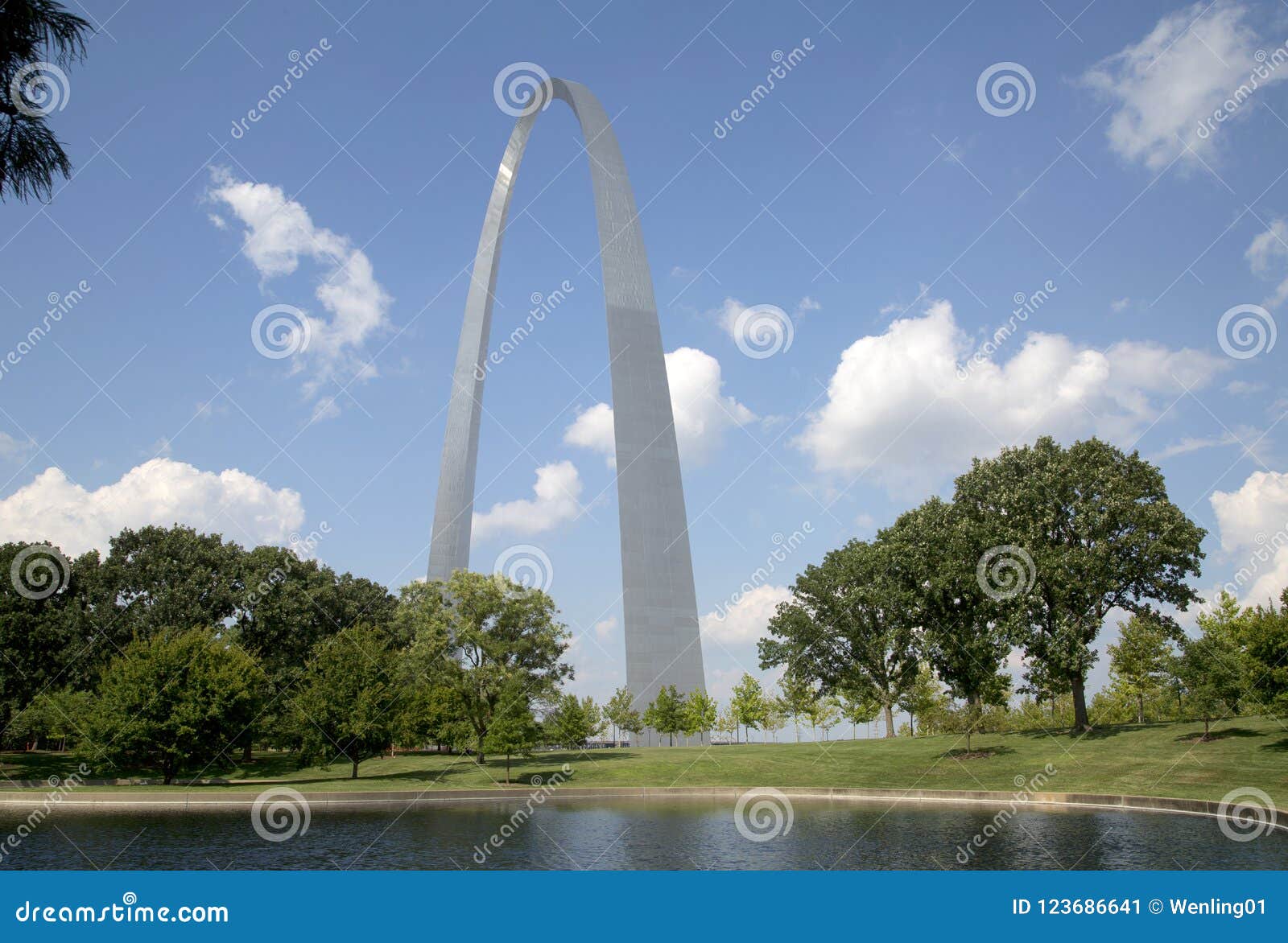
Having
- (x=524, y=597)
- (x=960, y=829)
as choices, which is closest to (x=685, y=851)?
(x=960, y=829)

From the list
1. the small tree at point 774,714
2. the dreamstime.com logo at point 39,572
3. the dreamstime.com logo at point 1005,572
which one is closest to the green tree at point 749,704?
the small tree at point 774,714

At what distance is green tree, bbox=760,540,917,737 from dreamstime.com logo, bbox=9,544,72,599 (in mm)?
39649

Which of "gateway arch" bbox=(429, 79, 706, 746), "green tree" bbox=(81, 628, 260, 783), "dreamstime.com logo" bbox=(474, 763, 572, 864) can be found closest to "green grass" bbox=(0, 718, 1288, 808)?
"dreamstime.com logo" bbox=(474, 763, 572, 864)

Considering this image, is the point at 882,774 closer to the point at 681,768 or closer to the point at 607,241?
the point at 681,768

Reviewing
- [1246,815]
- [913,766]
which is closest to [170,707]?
[913,766]

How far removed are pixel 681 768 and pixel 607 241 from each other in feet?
85.5

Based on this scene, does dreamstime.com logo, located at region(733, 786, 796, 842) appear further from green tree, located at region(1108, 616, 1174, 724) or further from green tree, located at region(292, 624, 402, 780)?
green tree, located at region(1108, 616, 1174, 724)

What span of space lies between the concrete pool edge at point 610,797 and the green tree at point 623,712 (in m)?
11.7

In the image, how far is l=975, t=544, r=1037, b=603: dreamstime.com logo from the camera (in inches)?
1518

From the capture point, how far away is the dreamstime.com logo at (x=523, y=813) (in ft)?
62.5

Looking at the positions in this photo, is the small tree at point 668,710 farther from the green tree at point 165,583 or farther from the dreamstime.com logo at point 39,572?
the dreamstime.com logo at point 39,572

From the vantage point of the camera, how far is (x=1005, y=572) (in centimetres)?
3947

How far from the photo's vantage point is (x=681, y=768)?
37312 mm

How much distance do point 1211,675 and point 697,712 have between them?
20.8 metres
